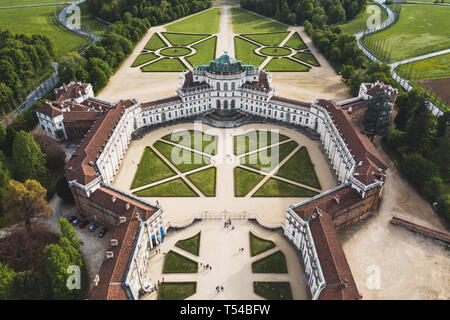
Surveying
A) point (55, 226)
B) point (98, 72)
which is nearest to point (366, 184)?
point (55, 226)

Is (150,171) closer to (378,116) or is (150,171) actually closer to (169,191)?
(169,191)

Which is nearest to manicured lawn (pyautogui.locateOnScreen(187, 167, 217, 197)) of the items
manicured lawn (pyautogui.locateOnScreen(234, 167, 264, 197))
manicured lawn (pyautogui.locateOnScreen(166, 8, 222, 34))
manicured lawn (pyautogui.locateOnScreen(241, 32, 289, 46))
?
manicured lawn (pyautogui.locateOnScreen(234, 167, 264, 197))

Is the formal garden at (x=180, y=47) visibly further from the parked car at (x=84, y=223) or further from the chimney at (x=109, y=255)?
the chimney at (x=109, y=255)

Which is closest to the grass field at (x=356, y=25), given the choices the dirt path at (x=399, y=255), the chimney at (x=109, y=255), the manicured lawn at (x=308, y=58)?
the manicured lawn at (x=308, y=58)

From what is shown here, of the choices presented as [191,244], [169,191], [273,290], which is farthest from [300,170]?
[273,290]
